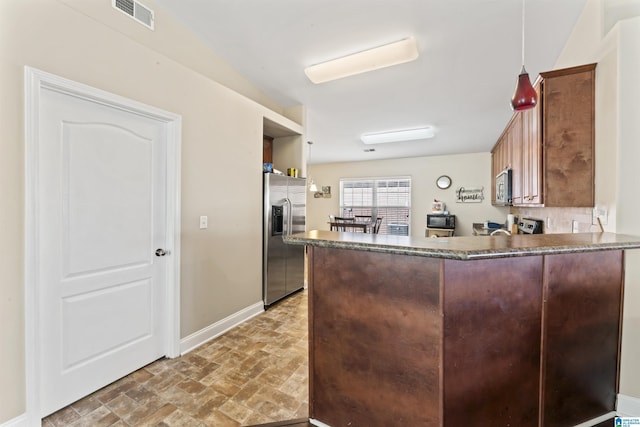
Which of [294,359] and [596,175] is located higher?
[596,175]

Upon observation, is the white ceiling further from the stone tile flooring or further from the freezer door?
the stone tile flooring

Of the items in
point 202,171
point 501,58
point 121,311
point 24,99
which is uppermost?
point 501,58

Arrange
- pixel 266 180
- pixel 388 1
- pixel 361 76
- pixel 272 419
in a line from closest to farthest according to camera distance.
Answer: pixel 272 419, pixel 388 1, pixel 361 76, pixel 266 180

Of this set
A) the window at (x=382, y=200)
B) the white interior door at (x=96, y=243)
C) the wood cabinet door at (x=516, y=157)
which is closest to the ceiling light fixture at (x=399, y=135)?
the wood cabinet door at (x=516, y=157)

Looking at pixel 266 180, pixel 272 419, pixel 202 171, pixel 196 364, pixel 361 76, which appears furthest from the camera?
pixel 266 180

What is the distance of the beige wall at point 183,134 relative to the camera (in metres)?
1.39

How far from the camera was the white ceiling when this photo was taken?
1.97 metres

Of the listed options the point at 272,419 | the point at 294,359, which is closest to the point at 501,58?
the point at 294,359

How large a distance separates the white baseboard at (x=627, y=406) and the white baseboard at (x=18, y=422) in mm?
3355

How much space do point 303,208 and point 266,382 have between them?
2379 millimetres

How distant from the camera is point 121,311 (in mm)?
1945

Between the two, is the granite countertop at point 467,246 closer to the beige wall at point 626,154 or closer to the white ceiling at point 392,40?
the beige wall at point 626,154

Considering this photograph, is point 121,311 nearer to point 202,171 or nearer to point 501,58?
point 202,171

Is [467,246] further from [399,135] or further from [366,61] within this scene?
[399,135]
